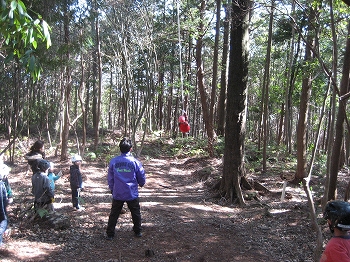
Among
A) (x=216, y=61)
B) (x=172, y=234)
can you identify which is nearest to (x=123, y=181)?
(x=172, y=234)

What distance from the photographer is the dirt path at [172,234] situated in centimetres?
482

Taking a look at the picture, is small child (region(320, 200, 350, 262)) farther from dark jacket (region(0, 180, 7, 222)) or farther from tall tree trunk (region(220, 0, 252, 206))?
tall tree trunk (region(220, 0, 252, 206))

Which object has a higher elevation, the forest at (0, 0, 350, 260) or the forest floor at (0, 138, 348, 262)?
the forest at (0, 0, 350, 260)

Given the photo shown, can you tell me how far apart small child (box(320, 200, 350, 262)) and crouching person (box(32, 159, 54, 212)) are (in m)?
4.63

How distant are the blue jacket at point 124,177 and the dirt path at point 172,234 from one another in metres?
0.84

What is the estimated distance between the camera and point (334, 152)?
669 centimetres

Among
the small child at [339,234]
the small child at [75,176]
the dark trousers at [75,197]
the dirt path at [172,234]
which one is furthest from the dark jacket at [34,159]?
the small child at [339,234]

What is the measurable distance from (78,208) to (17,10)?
17.0 ft

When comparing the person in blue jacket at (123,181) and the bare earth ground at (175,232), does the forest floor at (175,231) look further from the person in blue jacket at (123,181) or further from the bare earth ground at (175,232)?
the person in blue jacket at (123,181)

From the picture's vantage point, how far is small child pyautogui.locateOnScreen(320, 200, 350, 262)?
2.53 meters

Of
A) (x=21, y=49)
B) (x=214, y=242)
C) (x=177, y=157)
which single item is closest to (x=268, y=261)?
(x=214, y=242)

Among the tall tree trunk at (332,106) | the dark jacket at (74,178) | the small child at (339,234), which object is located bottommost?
the dark jacket at (74,178)

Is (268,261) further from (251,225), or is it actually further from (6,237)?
(6,237)

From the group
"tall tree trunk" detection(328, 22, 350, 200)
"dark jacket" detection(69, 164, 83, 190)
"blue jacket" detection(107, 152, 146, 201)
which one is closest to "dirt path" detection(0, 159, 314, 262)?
"dark jacket" detection(69, 164, 83, 190)
